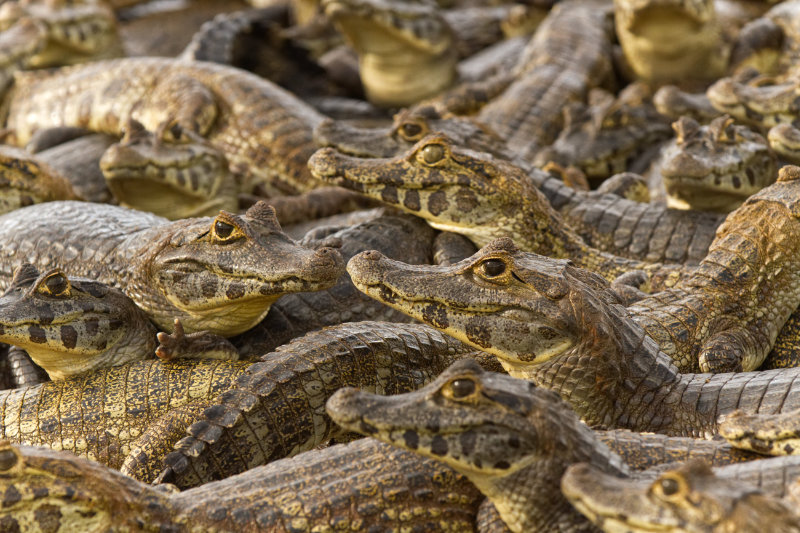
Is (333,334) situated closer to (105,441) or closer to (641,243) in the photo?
(105,441)

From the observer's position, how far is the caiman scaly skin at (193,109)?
19.0 ft

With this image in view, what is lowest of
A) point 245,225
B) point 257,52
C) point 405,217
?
point 257,52

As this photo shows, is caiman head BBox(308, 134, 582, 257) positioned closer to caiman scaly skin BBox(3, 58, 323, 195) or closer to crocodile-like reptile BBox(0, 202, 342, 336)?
crocodile-like reptile BBox(0, 202, 342, 336)

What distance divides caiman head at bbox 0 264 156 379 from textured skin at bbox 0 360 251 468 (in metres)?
0.08

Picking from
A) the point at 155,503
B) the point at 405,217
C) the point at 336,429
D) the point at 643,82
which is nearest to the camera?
the point at 155,503

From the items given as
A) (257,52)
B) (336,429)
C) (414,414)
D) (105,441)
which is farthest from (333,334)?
(257,52)

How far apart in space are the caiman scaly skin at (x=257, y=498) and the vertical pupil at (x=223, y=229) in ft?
3.39

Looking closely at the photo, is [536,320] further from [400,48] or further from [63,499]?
[400,48]

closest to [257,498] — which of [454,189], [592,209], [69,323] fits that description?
[69,323]

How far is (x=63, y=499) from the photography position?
8.27ft

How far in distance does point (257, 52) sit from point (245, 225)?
13.1 feet

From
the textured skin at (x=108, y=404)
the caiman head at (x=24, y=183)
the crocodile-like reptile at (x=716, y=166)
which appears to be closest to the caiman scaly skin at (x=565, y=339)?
the textured skin at (x=108, y=404)

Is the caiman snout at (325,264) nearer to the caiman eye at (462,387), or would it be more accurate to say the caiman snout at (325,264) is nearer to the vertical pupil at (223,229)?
the vertical pupil at (223,229)

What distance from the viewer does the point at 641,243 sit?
14.7ft
